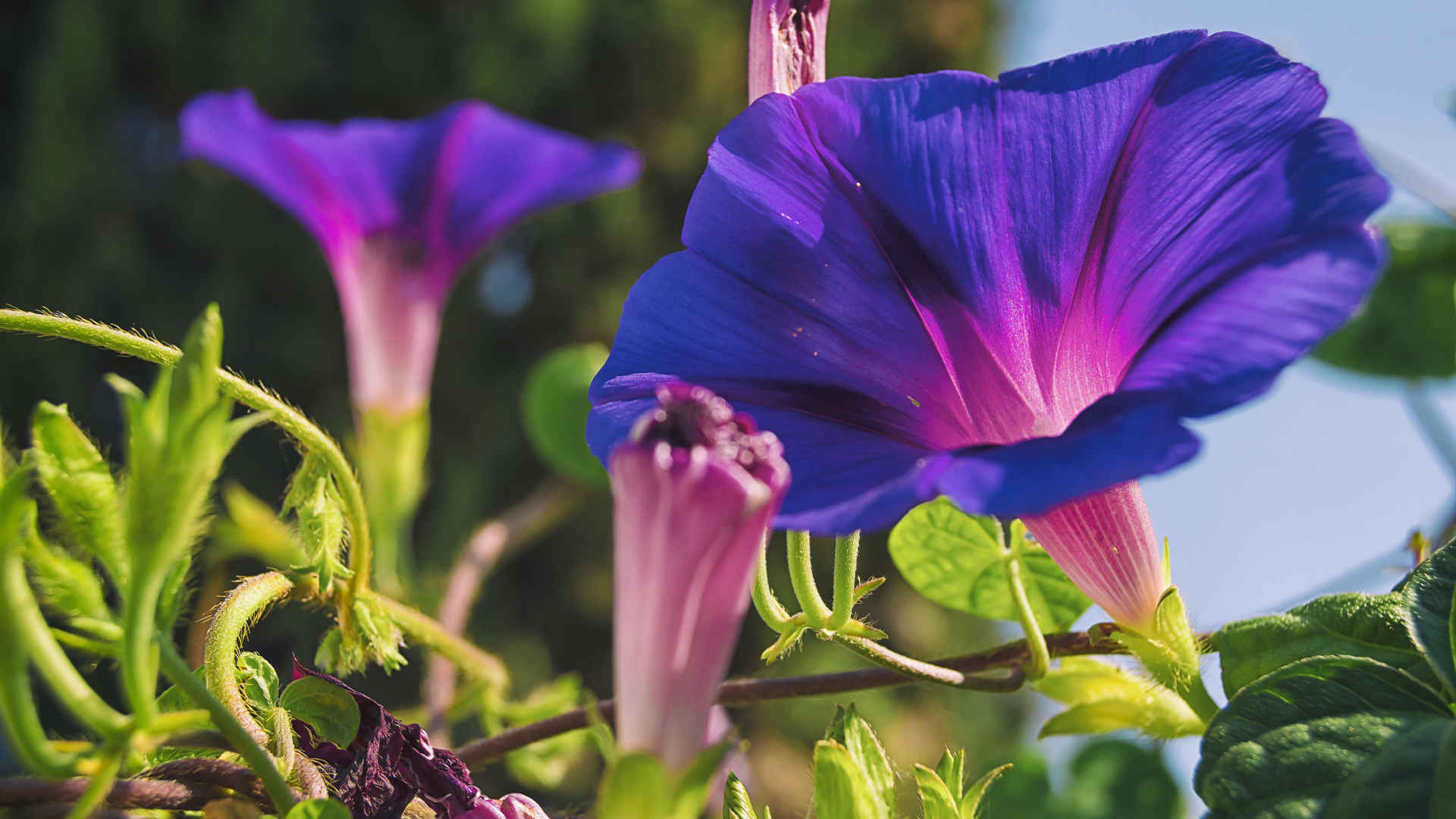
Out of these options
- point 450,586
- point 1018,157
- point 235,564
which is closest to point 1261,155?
point 1018,157

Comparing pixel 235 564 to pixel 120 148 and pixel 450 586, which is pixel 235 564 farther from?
pixel 120 148

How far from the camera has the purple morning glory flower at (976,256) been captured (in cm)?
28

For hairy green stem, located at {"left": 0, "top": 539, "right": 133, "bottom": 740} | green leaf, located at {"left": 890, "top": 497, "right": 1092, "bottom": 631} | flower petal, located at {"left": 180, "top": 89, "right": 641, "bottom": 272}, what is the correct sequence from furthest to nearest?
flower petal, located at {"left": 180, "top": 89, "right": 641, "bottom": 272} < green leaf, located at {"left": 890, "top": 497, "right": 1092, "bottom": 631} < hairy green stem, located at {"left": 0, "top": 539, "right": 133, "bottom": 740}

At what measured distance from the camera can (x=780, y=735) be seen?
2529mm

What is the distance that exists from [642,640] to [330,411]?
2.46 metres

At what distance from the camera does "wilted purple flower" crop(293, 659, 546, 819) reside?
0.89 ft

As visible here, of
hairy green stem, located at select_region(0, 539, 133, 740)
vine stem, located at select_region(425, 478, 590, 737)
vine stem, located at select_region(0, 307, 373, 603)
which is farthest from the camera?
vine stem, located at select_region(425, 478, 590, 737)

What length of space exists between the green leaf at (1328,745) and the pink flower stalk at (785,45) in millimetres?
210

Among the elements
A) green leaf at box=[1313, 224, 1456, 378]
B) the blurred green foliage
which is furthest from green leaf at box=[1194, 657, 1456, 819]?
the blurred green foliage

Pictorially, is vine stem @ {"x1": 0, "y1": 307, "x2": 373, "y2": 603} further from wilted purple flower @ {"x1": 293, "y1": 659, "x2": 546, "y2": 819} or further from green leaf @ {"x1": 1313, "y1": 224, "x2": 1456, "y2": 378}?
green leaf @ {"x1": 1313, "y1": 224, "x2": 1456, "y2": 378}

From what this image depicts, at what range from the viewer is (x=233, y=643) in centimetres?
28

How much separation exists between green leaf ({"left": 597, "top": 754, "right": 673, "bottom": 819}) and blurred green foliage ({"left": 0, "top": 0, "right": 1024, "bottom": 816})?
2237mm

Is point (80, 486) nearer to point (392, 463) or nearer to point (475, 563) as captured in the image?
point (475, 563)

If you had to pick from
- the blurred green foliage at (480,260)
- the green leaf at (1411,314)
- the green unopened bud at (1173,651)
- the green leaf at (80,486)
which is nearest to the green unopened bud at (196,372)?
the green leaf at (80,486)
